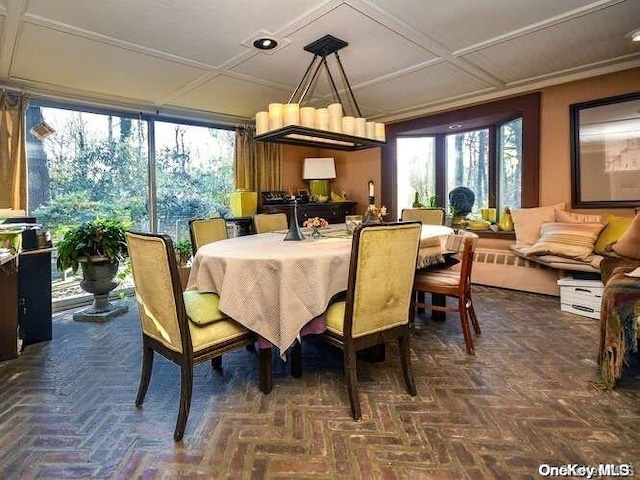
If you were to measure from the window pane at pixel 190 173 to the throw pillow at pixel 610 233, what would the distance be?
14.3 ft

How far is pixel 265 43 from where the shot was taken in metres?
2.78

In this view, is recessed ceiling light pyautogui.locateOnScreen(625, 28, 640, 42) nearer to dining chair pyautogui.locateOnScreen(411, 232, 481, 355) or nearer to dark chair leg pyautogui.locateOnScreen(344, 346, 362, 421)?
dining chair pyautogui.locateOnScreen(411, 232, 481, 355)

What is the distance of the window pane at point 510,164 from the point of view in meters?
4.57

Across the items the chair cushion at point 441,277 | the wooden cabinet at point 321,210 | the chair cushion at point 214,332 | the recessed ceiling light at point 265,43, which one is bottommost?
the chair cushion at point 214,332

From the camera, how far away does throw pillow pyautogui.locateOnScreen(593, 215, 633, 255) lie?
340cm

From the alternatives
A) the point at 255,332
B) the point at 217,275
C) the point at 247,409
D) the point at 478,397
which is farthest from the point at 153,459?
the point at 478,397

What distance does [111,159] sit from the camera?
4367mm

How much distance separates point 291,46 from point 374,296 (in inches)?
82.3

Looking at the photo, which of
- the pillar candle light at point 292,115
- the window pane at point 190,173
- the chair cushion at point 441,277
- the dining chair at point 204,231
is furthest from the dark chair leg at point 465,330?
the window pane at point 190,173

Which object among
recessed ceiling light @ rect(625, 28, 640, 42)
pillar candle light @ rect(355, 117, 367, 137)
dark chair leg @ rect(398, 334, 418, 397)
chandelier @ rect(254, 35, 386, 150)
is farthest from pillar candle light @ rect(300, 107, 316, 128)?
recessed ceiling light @ rect(625, 28, 640, 42)

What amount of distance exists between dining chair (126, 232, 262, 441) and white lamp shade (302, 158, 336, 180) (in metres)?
3.56

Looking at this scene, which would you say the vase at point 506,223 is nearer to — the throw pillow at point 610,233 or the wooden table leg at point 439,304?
the throw pillow at point 610,233

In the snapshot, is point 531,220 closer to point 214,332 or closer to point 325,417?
point 325,417

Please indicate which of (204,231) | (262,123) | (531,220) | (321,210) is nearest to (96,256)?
(204,231)
